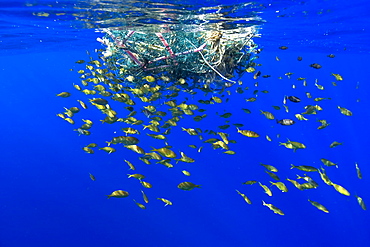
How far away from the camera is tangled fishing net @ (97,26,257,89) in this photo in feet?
23.1

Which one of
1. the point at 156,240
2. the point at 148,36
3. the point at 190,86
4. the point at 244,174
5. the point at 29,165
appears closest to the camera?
the point at 148,36

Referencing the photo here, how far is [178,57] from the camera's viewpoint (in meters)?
7.11

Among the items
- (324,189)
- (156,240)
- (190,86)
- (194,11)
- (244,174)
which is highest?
(194,11)

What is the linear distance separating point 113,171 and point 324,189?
14301mm

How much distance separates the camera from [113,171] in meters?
17.2

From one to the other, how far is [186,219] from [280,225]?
512cm

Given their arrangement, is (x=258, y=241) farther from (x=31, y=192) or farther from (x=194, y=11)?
(x=31, y=192)

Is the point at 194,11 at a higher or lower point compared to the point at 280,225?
higher

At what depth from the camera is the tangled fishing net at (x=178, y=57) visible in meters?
7.04

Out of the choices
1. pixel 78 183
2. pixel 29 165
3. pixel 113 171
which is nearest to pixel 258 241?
pixel 113 171

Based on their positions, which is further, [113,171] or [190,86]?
[113,171]

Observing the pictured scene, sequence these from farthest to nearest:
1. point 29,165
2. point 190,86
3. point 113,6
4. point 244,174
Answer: point 244,174, point 29,165, point 190,86, point 113,6

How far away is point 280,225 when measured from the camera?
14.2 metres

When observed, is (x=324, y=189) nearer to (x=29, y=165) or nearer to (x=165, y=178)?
(x=165, y=178)
